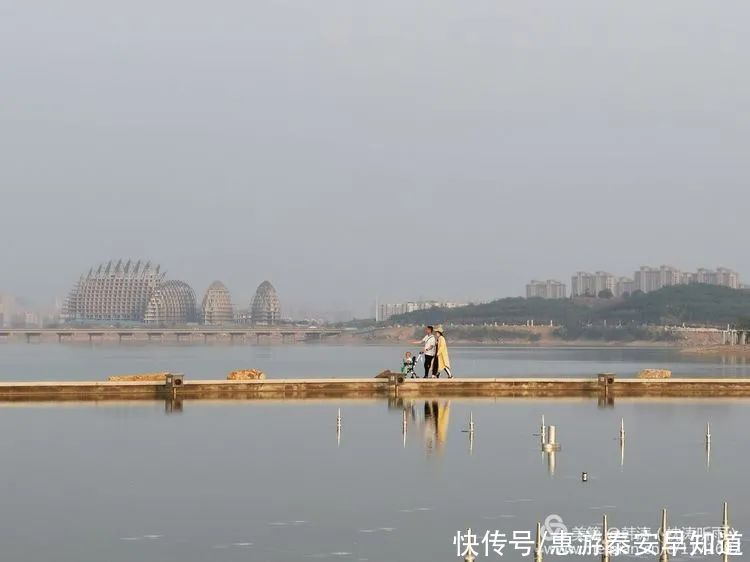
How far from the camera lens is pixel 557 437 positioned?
35.8 m

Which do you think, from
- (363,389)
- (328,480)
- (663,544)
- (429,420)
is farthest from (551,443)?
(363,389)

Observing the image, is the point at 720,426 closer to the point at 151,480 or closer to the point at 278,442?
the point at 278,442

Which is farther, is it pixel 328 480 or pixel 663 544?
pixel 328 480

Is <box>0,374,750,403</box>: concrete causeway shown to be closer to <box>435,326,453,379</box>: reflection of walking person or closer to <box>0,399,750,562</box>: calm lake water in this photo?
<box>435,326,453,379</box>: reflection of walking person

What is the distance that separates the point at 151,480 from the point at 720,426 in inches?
777

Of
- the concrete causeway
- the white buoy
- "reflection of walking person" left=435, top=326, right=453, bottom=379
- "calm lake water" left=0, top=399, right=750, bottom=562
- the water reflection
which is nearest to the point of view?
"calm lake water" left=0, top=399, right=750, bottom=562

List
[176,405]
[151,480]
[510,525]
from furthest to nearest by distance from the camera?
1. [176,405]
2. [151,480]
3. [510,525]

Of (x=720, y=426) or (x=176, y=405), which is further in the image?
Answer: (x=176, y=405)

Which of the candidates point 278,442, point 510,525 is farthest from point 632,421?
point 510,525

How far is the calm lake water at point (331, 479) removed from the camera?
70.5 feet

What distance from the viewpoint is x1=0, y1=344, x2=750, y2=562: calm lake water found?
21500 mm

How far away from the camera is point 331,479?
2816 cm

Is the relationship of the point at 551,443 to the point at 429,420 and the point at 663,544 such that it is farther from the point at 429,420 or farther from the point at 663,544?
the point at 663,544

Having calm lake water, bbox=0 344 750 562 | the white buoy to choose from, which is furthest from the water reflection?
the white buoy
